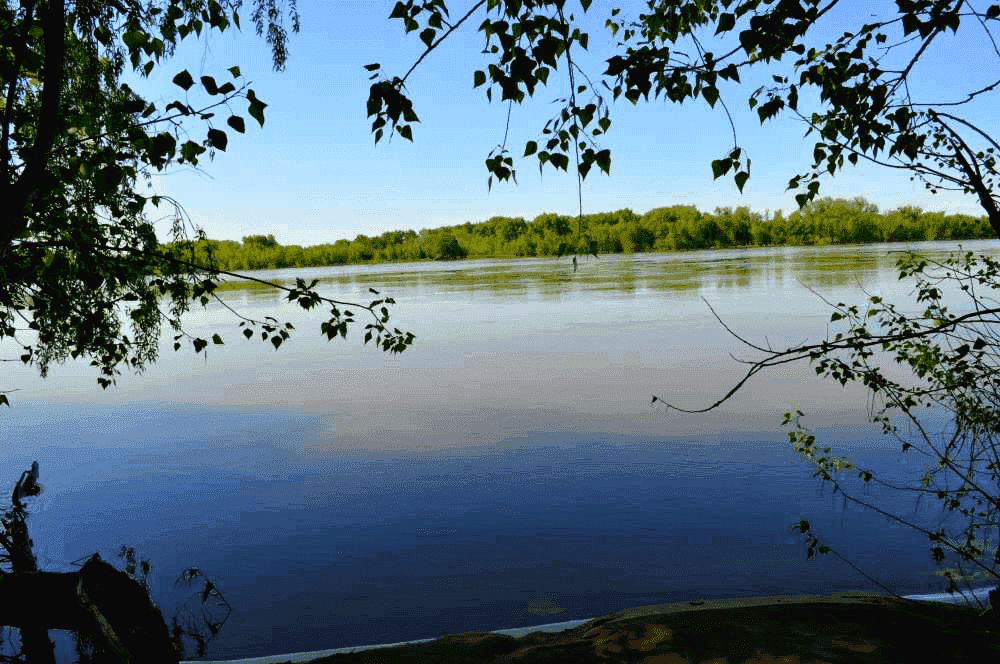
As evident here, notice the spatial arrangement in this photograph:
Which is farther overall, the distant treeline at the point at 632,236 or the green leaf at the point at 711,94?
the distant treeline at the point at 632,236

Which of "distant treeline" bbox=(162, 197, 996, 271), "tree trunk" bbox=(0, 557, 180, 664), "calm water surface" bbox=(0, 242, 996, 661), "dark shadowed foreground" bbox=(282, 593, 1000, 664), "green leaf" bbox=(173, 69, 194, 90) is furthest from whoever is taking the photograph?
"distant treeline" bbox=(162, 197, 996, 271)

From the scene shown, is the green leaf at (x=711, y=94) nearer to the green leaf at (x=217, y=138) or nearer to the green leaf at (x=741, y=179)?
the green leaf at (x=741, y=179)

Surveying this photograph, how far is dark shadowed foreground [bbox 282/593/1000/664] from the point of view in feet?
14.2

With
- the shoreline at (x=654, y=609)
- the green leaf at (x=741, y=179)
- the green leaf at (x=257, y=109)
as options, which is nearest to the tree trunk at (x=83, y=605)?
the shoreline at (x=654, y=609)

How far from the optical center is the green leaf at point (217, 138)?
3.27 metres

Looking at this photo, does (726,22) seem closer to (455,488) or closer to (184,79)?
(184,79)

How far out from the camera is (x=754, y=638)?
4.70 meters

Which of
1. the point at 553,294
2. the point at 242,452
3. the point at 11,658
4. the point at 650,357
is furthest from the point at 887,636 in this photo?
the point at 553,294

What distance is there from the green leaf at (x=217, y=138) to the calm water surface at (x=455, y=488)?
4801mm

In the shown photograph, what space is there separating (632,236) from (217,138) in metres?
112

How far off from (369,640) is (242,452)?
259 inches

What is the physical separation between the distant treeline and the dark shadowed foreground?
7507 centimetres

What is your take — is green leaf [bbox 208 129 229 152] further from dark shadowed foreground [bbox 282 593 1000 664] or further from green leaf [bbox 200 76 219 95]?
dark shadowed foreground [bbox 282 593 1000 664]

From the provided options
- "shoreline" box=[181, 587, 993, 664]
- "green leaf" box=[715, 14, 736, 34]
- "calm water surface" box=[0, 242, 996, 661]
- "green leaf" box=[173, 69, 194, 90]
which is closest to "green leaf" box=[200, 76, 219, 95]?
"green leaf" box=[173, 69, 194, 90]
